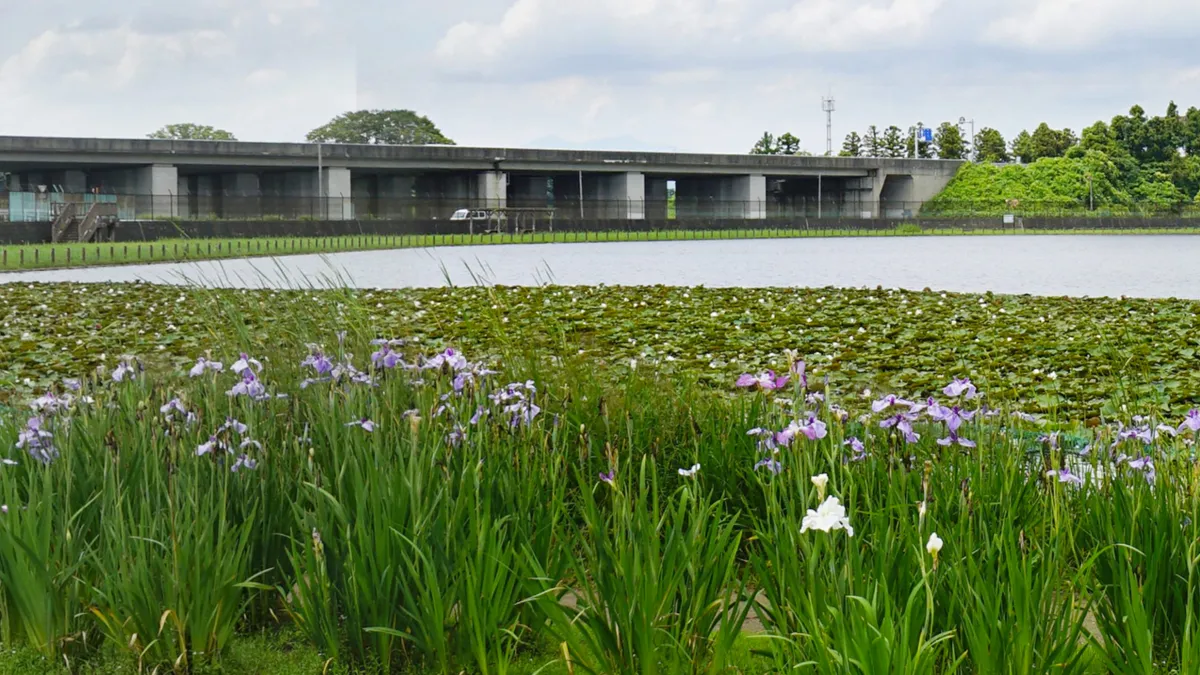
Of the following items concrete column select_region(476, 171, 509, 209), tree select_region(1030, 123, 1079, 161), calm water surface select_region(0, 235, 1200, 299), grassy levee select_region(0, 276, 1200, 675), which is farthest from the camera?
tree select_region(1030, 123, 1079, 161)

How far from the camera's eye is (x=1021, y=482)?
3885 mm

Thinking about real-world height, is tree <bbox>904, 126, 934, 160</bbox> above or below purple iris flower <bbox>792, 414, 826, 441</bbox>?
above

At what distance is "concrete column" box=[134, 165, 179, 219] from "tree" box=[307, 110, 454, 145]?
20.0ft

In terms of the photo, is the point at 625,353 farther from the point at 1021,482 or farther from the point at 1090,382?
the point at 1021,482

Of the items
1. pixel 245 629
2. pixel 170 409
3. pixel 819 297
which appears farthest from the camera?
pixel 819 297

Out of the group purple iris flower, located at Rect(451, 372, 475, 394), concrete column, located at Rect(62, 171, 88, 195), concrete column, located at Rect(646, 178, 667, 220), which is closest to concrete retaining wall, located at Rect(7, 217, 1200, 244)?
concrete column, located at Rect(646, 178, 667, 220)

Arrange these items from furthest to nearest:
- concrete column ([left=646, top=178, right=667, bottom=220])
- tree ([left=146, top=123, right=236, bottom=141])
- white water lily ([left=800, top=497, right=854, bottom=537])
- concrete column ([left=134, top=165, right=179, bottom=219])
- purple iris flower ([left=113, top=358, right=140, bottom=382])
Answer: tree ([left=146, top=123, right=236, bottom=141])
concrete column ([left=646, top=178, right=667, bottom=220])
concrete column ([left=134, top=165, right=179, bottom=219])
purple iris flower ([left=113, top=358, right=140, bottom=382])
white water lily ([left=800, top=497, right=854, bottom=537])

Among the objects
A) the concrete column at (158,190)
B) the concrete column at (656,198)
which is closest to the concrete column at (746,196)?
the concrete column at (656,198)

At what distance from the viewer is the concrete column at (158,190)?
4816 centimetres

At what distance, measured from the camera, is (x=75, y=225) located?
36.1 m

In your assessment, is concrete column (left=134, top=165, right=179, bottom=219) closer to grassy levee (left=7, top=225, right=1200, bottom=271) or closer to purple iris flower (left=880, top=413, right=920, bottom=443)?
grassy levee (left=7, top=225, right=1200, bottom=271)

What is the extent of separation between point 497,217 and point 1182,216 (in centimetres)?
4308

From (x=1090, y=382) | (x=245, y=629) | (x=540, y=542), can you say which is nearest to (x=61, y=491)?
(x=245, y=629)

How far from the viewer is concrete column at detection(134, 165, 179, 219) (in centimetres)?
4816
